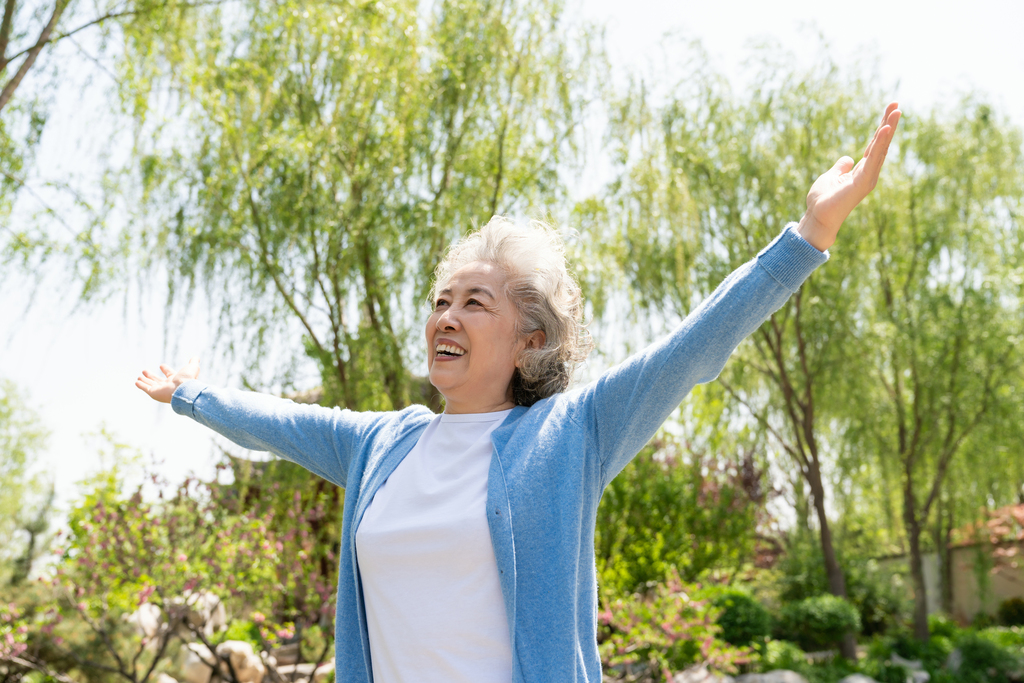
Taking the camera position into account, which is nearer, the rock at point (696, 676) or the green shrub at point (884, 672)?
the rock at point (696, 676)

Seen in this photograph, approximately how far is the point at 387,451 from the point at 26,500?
18855 millimetres

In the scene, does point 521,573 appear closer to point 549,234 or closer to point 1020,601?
point 549,234

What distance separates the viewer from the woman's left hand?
1.07 m

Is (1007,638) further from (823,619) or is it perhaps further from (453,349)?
(453,349)

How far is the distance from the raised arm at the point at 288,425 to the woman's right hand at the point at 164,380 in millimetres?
63

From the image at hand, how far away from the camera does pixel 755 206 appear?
28.6ft

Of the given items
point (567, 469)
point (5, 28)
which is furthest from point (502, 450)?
point (5, 28)

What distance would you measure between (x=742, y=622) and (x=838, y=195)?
887 centimetres

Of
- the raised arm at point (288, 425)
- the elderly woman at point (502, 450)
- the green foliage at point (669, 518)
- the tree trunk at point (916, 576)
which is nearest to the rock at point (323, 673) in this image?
the green foliage at point (669, 518)

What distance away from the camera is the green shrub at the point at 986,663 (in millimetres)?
8578

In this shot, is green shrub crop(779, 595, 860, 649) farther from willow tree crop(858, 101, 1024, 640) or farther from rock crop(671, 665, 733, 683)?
rock crop(671, 665, 733, 683)

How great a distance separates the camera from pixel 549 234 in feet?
5.25

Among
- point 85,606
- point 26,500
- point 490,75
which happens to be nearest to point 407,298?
point 490,75

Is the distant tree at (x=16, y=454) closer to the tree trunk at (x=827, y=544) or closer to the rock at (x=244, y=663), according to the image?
the rock at (x=244, y=663)
